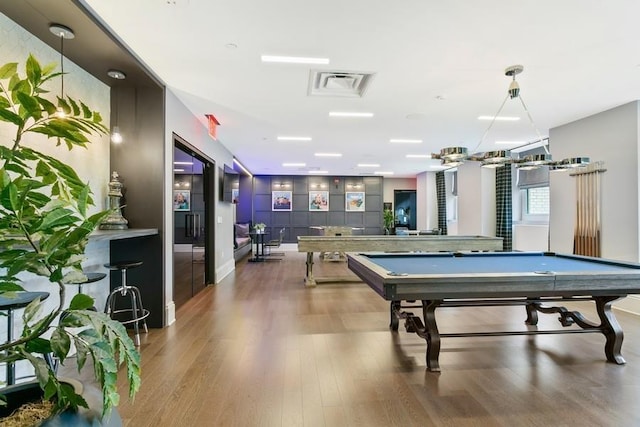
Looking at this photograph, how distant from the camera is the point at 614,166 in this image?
462cm

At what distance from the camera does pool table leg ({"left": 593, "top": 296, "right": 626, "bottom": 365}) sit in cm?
285

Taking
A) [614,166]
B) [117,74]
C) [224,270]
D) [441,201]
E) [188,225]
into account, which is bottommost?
[224,270]

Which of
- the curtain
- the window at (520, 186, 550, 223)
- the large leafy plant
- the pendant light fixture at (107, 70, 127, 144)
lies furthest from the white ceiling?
the window at (520, 186, 550, 223)

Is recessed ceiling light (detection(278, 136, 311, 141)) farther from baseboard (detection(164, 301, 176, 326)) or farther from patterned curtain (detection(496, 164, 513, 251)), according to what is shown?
patterned curtain (detection(496, 164, 513, 251))

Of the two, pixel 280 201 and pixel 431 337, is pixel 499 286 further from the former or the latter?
pixel 280 201

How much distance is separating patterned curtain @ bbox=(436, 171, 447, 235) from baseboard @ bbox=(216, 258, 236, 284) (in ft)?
23.7

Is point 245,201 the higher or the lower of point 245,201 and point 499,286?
the higher

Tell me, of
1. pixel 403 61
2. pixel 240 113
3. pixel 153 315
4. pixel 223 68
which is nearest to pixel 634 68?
pixel 403 61

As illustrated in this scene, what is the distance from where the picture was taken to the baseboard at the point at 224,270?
20.6ft

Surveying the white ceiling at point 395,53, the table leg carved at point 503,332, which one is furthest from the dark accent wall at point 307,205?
the table leg carved at point 503,332

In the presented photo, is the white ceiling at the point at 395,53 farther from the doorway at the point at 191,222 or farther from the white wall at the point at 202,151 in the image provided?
the doorway at the point at 191,222

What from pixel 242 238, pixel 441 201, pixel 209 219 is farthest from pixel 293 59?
pixel 441 201

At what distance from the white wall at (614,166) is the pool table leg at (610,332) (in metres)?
2.11

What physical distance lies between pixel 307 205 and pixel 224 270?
568 cm
